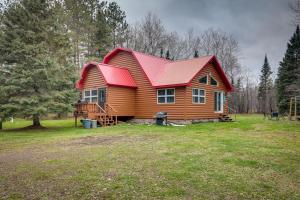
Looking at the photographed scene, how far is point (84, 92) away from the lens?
2008cm

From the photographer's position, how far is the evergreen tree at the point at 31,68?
14867mm

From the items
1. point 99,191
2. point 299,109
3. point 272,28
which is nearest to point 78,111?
point 99,191

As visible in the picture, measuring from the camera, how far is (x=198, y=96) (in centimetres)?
1825

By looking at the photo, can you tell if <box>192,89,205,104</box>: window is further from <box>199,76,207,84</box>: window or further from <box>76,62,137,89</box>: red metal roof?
<box>76,62,137,89</box>: red metal roof

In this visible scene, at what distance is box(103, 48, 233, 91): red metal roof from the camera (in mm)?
17375

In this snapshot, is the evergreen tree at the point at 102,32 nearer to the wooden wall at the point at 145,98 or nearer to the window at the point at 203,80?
the wooden wall at the point at 145,98

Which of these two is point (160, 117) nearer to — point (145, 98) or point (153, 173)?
point (145, 98)

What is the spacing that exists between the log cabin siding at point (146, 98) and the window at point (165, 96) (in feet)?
0.94

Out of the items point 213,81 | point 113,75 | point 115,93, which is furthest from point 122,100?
point 213,81

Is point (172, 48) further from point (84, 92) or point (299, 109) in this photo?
point (84, 92)

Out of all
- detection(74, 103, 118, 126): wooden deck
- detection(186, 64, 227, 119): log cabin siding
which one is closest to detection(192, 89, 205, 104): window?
detection(186, 64, 227, 119): log cabin siding

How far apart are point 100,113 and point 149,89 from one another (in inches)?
156

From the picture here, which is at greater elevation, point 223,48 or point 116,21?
point 116,21

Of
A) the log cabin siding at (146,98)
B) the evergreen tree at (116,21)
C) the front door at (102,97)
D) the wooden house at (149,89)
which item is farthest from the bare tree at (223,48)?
the front door at (102,97)
